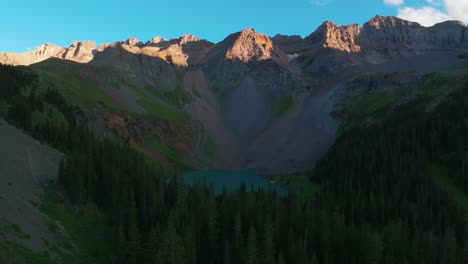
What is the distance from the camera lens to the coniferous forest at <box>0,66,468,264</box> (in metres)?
50.0

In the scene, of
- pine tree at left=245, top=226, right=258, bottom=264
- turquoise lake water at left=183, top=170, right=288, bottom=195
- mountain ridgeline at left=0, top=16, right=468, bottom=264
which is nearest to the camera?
pine tree at left=245, top=226, right=258, bottom=264

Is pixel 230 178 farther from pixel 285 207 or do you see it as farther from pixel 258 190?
pixel 285 207

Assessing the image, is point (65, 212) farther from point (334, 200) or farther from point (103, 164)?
point (334, 200)

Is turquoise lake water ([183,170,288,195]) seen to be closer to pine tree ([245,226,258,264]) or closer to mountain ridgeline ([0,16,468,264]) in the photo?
mountain ridgeline ([0,16,468,264])

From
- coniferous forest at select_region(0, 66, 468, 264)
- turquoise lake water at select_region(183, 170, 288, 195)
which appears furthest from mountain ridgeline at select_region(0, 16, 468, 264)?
turquoise lake water at select_region(183, 170, 288, 195)

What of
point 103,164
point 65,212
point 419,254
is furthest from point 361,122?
point 65,212

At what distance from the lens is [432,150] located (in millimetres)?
113562

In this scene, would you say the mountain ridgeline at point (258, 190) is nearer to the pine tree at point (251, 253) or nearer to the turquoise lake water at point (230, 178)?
the pine tree at point (251, 253)

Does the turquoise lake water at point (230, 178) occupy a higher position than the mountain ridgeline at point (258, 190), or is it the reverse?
the mountain ridgeline at point (258, 190)

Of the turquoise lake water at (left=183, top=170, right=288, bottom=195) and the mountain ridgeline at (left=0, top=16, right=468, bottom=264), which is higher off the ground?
the mountain ridgeline at (left=0, top=16, right=468, bottom=264)

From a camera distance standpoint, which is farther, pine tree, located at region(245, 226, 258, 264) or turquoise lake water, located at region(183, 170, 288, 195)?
turquoise lake water, located at region(183, 170, 288, 195)

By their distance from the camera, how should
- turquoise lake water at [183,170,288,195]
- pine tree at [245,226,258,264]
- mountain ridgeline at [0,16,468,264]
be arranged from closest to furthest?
pine tree at [245,226,258,264] < mountain ridgeline at [0,16,468,264] < turquoise lake water at [183,170,288,195]

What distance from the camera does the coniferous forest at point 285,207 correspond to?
5000 cm

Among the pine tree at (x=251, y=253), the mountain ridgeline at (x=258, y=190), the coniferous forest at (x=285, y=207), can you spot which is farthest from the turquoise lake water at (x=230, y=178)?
the pine tree at (x=251, y=253)
